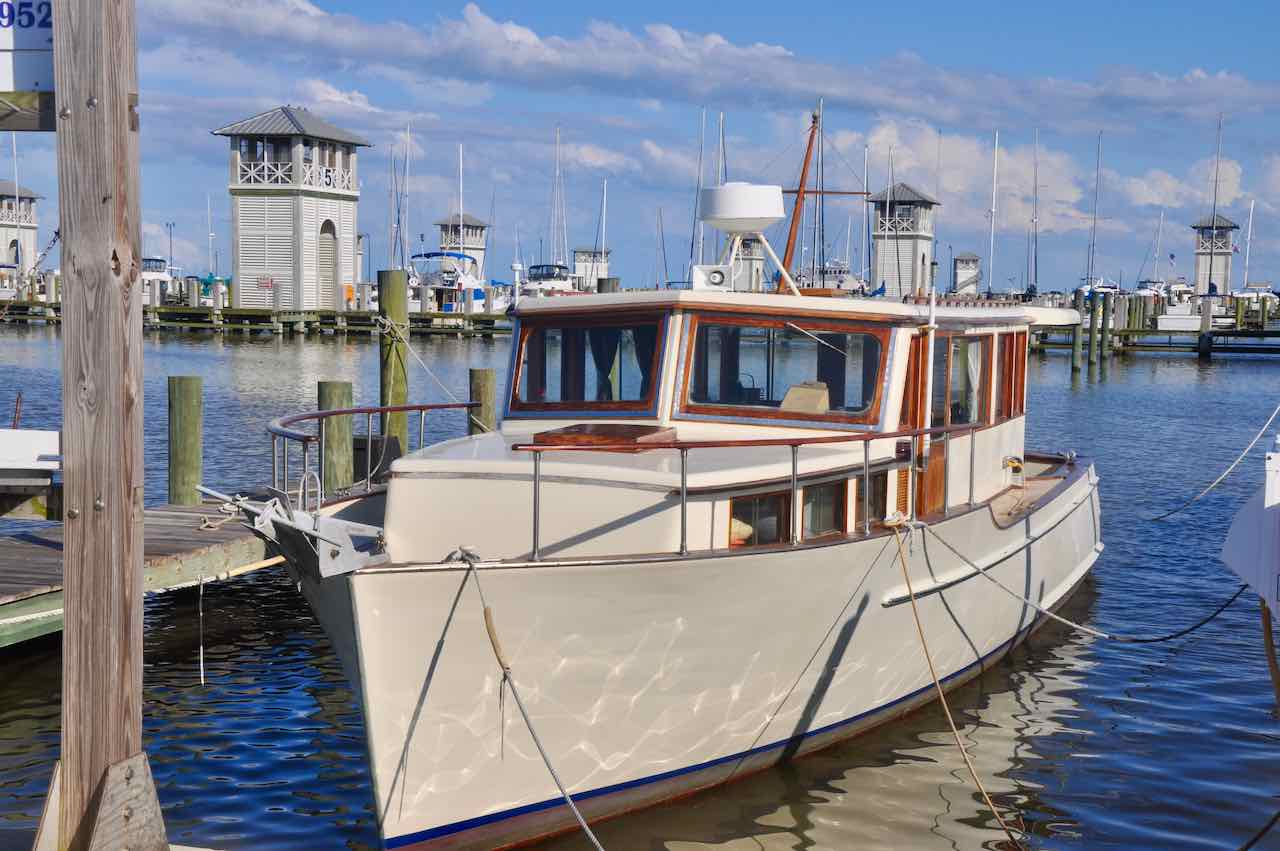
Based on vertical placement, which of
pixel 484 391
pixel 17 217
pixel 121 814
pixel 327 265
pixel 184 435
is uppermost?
pixel 17 217

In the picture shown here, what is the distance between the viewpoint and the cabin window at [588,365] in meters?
9.48

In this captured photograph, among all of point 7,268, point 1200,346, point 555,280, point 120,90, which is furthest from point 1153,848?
point 7,268

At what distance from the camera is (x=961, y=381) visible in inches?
423

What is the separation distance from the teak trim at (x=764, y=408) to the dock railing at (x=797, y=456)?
0.68 ft

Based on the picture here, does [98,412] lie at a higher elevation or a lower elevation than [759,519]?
higher

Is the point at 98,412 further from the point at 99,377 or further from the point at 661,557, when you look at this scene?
the point at 661,557

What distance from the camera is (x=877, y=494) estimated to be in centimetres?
914

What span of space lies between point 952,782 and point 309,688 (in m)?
4.98

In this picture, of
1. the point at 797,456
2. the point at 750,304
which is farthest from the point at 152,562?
the point at 797,456

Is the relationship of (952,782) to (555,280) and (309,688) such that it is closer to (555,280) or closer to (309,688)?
(309,688)

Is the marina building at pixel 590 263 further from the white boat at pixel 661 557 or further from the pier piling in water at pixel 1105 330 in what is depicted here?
the white boat at pixel 661 557

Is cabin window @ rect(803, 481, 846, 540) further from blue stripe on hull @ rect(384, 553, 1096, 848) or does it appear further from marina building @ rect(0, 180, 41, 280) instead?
marina building @ rect(0, 180, 41, 280)

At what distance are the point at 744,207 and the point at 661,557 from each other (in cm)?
384

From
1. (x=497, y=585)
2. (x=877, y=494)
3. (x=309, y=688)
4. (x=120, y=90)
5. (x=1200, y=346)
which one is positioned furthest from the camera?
(x=1200, y=346)
